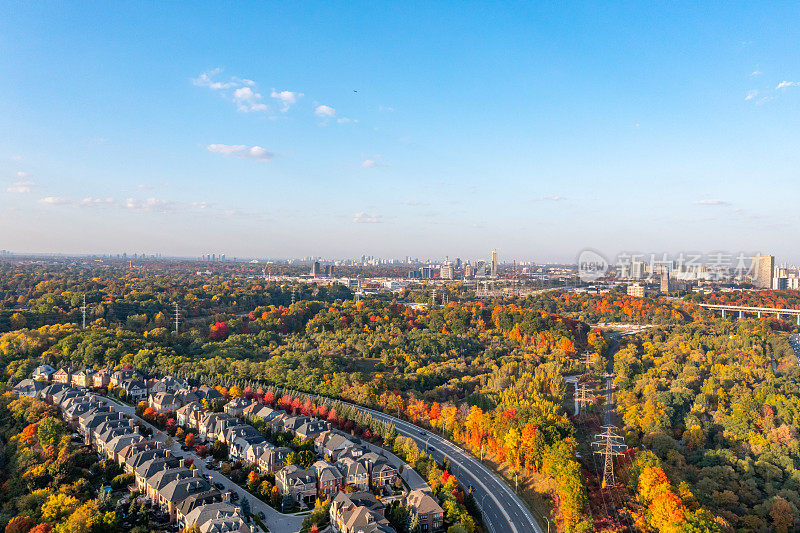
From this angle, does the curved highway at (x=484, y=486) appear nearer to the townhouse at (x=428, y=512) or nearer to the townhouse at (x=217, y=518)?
the townhouse at (x=428, y=512)

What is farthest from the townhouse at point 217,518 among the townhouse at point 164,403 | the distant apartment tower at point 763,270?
the distant apartment tower at point 763,270

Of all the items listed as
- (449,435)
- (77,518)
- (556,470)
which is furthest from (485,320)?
(77,518)

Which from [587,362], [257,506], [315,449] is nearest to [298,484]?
[257,506]

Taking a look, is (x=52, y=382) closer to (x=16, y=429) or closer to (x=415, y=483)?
(x=16, y=429)

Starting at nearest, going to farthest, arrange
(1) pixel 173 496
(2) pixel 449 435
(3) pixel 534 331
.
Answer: (1) pixel 173 496
(2) pixel 449 435
(3) pixel 534 331

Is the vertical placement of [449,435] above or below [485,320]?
below

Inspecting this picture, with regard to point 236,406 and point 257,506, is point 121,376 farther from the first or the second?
point 257,506

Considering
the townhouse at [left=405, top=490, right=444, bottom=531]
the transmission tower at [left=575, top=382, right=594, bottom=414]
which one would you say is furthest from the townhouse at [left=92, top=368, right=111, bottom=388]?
the transmission tower at [left=575, top=382, right=594, bottom=414]
